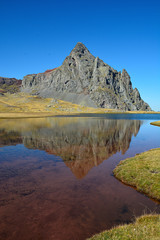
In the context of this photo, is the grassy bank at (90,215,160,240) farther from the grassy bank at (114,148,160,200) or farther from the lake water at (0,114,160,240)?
the grassy bank at (114,148,160,200)

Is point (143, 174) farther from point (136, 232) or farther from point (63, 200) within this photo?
point (63, 200)

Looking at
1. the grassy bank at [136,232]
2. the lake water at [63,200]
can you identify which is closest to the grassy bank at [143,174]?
the lake water at [63,200]

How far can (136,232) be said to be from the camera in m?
9.77

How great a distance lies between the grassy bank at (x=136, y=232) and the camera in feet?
30.8

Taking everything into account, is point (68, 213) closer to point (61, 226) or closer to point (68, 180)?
point (61, 226)

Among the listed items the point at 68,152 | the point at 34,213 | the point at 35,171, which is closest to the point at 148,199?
the point at 34,213

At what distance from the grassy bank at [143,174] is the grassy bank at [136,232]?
18.5 ft

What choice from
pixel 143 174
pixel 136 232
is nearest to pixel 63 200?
pixel 136 232

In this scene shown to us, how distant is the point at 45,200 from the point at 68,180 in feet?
16.6

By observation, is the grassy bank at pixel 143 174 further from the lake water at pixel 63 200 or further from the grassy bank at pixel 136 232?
the grassy bank at pixel 136 232

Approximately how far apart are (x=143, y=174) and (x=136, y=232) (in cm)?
1022

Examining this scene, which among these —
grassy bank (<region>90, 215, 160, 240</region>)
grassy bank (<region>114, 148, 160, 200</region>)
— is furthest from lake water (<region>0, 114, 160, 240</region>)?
grassy bank (<region>90, 215, 160, 240</region>)

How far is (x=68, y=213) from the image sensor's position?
13.1 metres

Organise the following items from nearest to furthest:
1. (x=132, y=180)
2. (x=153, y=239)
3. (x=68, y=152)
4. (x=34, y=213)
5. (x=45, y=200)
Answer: (x=153, y=239) → (x=34, y=213) → (x=45, y=200) → (x=132, y=180) → (x=68, y=152)
